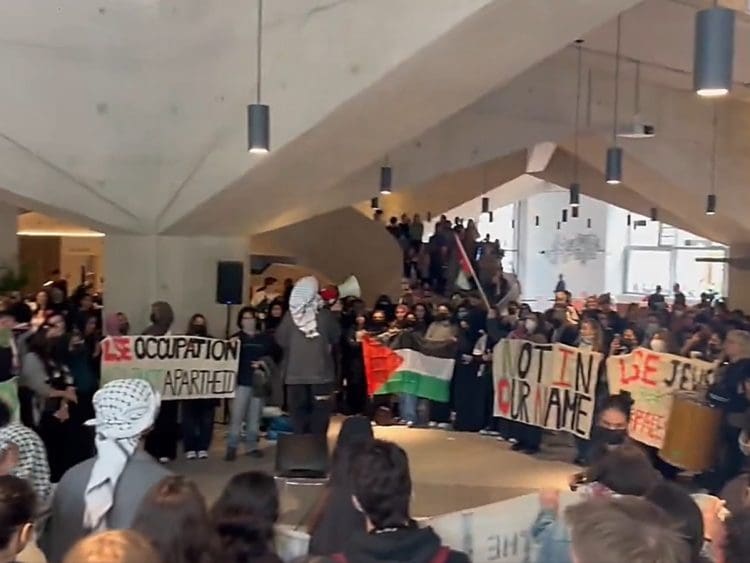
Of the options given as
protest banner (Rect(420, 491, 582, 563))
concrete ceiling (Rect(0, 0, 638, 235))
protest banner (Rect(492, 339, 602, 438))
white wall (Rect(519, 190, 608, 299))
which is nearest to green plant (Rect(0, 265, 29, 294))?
concrete ceiling (Rect(0, 0, 638, 235))

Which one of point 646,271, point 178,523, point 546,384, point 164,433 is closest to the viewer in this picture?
point 178,523

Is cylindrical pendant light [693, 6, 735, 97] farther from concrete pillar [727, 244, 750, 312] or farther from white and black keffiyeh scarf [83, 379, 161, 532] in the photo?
concrete pillar [727, 244, 750, 312]

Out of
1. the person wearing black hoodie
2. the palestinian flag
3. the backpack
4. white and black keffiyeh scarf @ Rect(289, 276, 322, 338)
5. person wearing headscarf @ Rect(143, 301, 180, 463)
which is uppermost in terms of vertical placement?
white and black keffiyeh scarf @ Rect(289, 276, 322, 338)

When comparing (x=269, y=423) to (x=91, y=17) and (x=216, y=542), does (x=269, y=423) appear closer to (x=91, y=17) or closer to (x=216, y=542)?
(x=91, y=17)

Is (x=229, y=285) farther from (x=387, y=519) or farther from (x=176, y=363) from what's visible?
(x=387, y=519)

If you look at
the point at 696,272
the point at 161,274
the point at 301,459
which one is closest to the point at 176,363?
the point at 161,274

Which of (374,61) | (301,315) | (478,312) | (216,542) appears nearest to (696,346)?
(478,312)

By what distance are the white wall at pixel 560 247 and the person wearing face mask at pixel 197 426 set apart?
64.9 feet

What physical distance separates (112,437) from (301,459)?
4.02 metres

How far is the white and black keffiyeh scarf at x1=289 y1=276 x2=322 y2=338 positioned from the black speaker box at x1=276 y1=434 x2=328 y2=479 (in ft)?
5.34

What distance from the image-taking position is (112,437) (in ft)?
12.8

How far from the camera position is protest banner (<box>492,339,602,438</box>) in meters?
9.68

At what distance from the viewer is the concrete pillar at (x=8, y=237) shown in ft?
49.6

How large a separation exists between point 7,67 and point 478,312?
5883 millimetres
